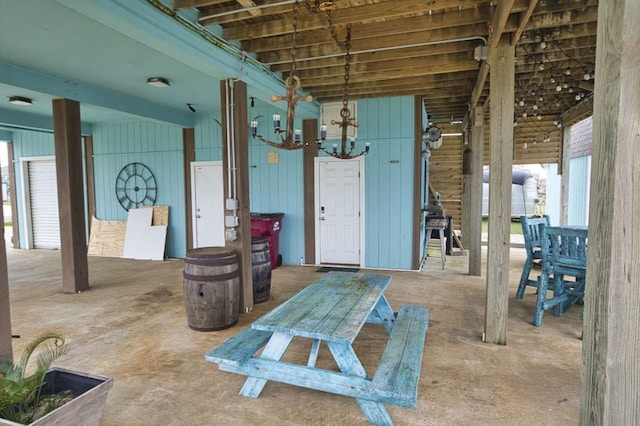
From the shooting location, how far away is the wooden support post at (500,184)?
3.15m

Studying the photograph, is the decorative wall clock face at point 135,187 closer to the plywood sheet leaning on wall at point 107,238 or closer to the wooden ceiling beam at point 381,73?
the plywood sheet leaning on wall at point 107,238

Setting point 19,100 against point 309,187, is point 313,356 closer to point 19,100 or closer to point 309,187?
point 309,187

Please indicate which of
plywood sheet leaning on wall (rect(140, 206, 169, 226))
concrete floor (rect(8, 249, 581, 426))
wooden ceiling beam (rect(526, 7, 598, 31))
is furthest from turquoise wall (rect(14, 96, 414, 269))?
wooden ceiling beam (rect(526, 7, 598, 31))

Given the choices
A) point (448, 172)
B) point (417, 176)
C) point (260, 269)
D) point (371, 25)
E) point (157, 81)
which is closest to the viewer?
point (371, 25)

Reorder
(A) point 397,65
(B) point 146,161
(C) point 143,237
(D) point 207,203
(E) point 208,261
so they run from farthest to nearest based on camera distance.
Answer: (B) point 146,161, (C) point 143,237, (D) point 207,203, (A) point 397,65, (E) point 208,261

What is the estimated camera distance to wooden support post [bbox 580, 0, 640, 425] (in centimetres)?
89

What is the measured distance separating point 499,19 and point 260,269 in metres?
3.47

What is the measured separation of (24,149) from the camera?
8.73 metres

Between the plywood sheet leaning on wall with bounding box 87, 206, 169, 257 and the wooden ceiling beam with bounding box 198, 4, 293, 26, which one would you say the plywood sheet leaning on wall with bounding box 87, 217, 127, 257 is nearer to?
the plywood sheet leaning on wall with bounding box 87, 206, 169, 257

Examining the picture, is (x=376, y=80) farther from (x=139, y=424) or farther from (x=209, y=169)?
(x=139, y=424)

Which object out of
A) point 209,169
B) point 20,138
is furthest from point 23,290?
point 20,138

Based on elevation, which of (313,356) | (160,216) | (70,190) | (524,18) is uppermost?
(524,18)

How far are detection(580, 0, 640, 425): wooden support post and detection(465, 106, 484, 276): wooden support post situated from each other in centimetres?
522

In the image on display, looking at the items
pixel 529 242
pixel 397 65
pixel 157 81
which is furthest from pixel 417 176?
pixel 157 81
